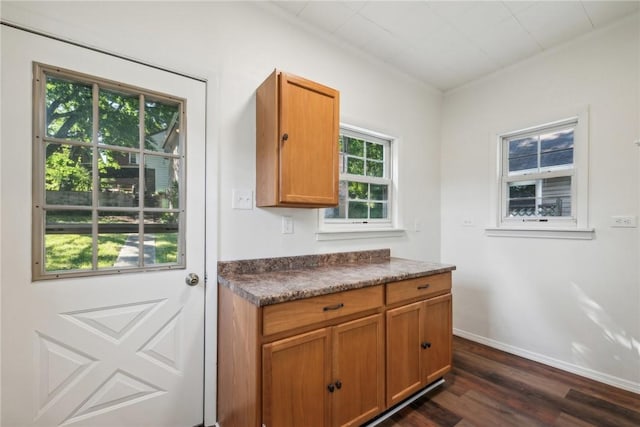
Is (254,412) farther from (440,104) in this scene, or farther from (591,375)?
(440,104)

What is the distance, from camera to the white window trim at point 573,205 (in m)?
2.28

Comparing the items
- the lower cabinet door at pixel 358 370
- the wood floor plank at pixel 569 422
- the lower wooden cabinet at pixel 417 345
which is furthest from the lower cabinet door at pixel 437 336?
the wood floor plank at pixel 569 422

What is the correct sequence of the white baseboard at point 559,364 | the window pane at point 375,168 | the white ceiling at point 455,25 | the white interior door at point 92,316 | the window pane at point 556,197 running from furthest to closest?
the window pane at point 375,168 → the window pane at point 556,197 → the white baseboard at point 559,364 → the white ceiling at point 455,25 → the white interior door at point 92,316

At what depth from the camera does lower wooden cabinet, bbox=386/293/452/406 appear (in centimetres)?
179

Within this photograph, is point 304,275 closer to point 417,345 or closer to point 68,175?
point 417,345

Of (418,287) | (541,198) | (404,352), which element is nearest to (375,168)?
(418,287)

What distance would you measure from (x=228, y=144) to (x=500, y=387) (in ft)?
8.57

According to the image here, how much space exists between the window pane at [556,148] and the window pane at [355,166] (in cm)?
164

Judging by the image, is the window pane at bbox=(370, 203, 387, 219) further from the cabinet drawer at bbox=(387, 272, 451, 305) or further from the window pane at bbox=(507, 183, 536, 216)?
the window pane at bbox=(507, 183, 536, 216)

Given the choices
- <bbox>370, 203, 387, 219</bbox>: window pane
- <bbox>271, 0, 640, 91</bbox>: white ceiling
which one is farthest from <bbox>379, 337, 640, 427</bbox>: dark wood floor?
<bbox>271, 0, 640, 91</bbox>: white ceiling

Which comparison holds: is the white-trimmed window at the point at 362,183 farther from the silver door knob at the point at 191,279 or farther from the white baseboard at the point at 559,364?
the white baseboard at the point at 559,364

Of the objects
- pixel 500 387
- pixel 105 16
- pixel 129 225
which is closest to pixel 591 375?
pixel 500 387

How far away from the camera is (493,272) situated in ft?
9.29

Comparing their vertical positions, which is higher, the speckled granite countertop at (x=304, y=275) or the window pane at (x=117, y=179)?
the window pane at (x=117, y=179)
